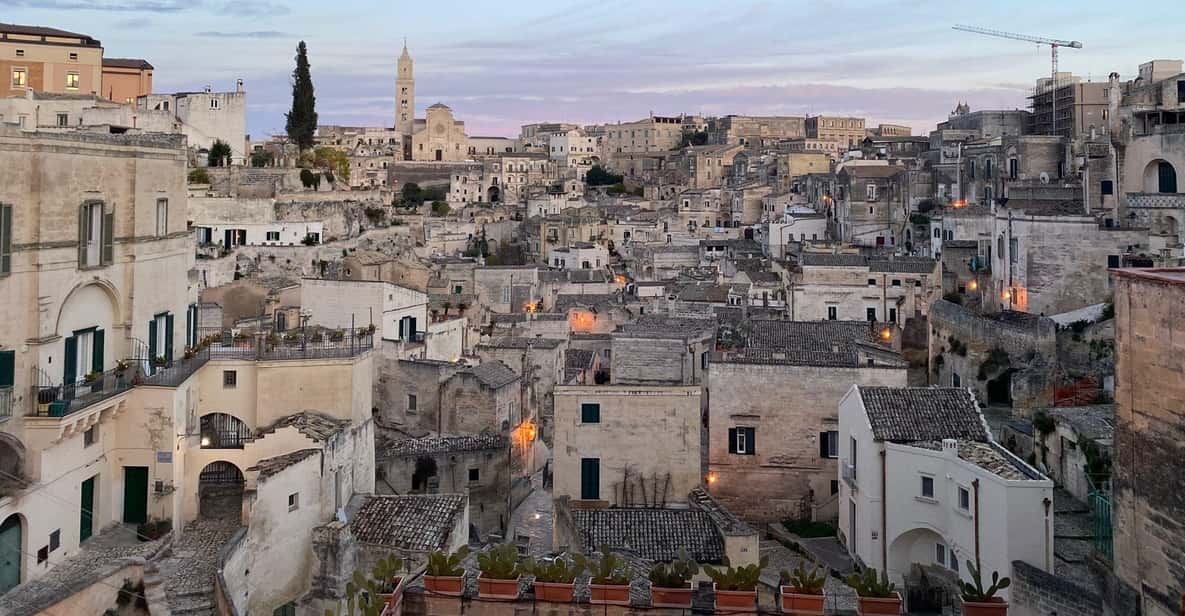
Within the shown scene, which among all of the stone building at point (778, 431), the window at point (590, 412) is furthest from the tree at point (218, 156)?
the stone building at point (778, 431)

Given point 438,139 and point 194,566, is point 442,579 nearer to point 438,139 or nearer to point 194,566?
point 194,566

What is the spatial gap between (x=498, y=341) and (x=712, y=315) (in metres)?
9.50

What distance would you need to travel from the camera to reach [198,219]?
178ft

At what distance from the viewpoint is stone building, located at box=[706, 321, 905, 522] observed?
26.0 m

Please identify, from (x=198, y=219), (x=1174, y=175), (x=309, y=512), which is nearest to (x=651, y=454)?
(x=309, y=512)

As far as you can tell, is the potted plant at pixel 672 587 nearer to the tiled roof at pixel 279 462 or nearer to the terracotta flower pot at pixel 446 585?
the terracotta flower pot at pixel 446 585

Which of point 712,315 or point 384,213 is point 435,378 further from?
point 384,213

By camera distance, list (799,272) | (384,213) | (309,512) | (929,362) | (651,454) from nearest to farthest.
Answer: (309,512) → (651,454) → (929,362) → (799,272) → (384,213)

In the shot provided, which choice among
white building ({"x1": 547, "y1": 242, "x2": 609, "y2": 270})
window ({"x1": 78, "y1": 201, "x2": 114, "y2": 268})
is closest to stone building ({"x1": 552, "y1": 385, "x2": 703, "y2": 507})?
window ({"x1": 78, "y1": 201, "x2": 114, "y2": 268})

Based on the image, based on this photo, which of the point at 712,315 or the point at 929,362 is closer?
the point at 929,362

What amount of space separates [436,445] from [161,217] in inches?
379

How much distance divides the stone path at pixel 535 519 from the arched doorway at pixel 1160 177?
24.4m

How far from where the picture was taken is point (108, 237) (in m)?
Result: 20.0

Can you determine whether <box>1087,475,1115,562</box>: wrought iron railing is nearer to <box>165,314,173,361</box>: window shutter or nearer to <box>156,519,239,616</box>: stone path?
<box>156,519,239,616</box>: stone path
